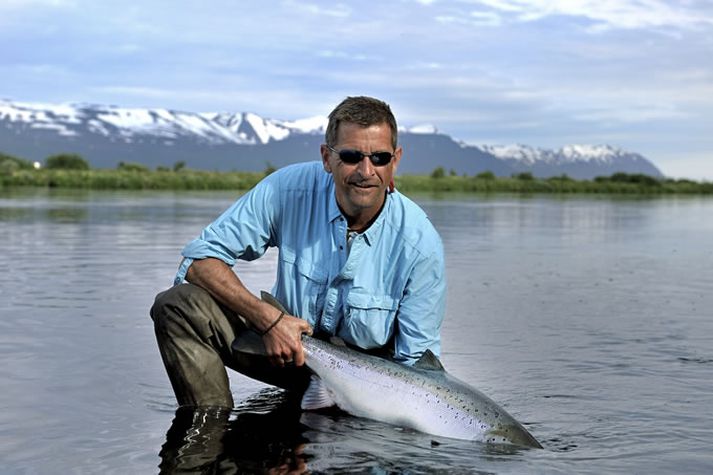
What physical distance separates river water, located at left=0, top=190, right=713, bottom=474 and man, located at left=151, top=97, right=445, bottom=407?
1.50 feet

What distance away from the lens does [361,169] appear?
15.7ft

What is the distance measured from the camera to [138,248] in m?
16.1

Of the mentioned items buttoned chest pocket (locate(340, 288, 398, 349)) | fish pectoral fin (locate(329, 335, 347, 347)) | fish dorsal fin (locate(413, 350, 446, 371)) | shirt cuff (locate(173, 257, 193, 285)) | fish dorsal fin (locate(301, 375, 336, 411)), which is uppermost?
shirt cuff (locate(173, 257, 193, 285))

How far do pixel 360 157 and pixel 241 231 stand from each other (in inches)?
28.7

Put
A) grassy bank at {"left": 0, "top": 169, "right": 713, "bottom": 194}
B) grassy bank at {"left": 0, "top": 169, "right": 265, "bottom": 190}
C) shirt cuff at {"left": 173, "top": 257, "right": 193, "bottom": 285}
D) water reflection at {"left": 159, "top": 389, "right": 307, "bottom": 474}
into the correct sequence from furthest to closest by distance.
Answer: grassy bank at {"left": 0, "top": 169, "right": 713, "bottom": 194}, grassy bank at {"left": 0, "top": 169, "right": 265, "bottom": 190}, shirt cuff at {"left": 173, "top": 257, "right": 193, "bottom": 285}, water reflection at {"left": 159, "top": 389, "right": 307, "bottom": 474}

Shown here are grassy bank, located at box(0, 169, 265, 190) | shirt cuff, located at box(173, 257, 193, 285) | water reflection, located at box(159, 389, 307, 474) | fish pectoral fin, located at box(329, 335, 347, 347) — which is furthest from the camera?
grassy bank, located at box(0, 169, 265, 190)

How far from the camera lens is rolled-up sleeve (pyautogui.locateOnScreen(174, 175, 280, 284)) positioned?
4.90 metres

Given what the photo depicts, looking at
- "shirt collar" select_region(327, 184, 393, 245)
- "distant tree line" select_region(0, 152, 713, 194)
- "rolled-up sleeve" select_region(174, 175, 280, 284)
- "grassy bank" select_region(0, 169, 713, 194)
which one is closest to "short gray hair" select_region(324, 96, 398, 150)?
"shirt collar" select_region(327, 184, 393, 245)

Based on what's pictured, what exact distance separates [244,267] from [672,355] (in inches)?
276

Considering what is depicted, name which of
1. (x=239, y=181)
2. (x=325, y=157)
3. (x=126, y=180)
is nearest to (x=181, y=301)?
(x=325, y=157)

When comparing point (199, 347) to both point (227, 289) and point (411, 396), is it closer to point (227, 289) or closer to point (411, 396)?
point (227, 289)

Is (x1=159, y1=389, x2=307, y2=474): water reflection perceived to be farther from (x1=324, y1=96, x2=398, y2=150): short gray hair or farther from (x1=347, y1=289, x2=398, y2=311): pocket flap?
(x1=324, y1=96, x2=398, y2=150): short gray hair

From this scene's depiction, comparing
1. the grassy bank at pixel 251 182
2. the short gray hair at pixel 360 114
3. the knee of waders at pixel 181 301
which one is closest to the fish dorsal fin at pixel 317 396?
the knee of waders at pixel 181 301

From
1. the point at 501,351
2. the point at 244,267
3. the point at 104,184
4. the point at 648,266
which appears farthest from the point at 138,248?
the point at 104,184
